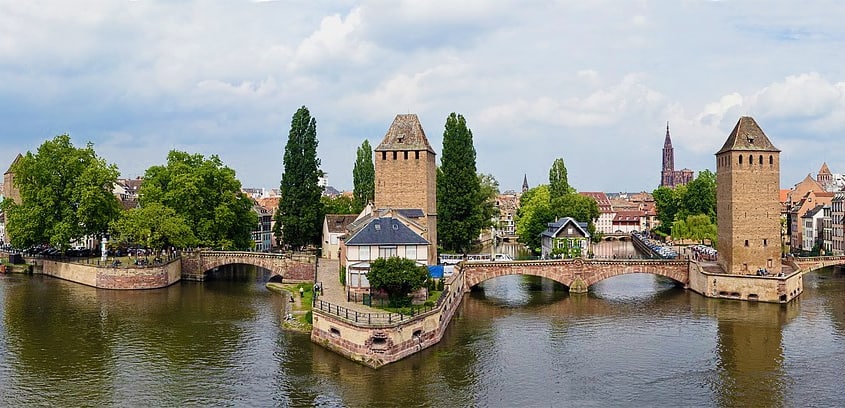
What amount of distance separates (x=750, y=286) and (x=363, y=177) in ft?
162

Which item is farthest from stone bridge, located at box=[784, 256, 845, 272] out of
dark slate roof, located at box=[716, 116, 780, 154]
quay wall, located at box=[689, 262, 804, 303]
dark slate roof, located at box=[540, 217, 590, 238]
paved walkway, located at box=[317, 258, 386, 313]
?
paved walkway, located at box=[317, 258, 386, 313]

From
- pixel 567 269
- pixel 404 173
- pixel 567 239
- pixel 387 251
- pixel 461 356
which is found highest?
pixel 404 173

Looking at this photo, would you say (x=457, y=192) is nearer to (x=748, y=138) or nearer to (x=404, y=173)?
(x=404, y=173)

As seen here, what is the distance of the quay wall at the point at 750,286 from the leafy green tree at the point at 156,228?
4146cm

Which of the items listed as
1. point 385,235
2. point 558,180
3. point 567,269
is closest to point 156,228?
point 385,235

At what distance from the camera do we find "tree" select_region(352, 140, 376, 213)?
90838mm

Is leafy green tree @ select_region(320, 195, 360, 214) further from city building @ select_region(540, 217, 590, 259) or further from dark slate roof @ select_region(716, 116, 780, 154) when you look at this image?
dark slate roof @ select_region(716, 116, 780, 154)

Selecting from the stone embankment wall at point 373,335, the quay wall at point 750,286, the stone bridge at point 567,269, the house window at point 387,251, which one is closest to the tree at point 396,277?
the stone embankment wall at point 373,335

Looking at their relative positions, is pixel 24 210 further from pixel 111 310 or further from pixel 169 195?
pixel 111 310

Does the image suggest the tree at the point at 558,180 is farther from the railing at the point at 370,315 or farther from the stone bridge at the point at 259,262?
the railing at the point at 370,315

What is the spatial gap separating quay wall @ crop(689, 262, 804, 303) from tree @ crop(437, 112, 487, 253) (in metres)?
21.4

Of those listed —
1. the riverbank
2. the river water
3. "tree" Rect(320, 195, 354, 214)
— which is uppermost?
"tree" Rect(320, 195, 354, 214)

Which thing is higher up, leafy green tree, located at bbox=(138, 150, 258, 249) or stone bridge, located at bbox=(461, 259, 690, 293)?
leafy green tree, located at bbox=(138, 150, 258, 249)

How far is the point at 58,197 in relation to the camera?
67.7m
